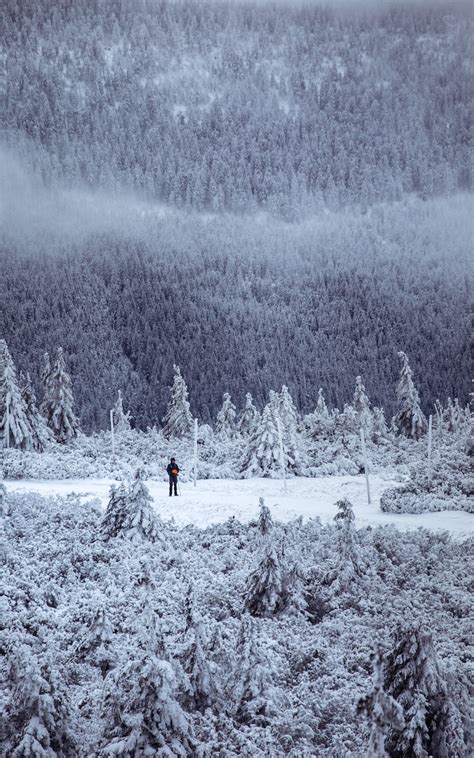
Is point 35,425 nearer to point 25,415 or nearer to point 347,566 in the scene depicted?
point 25,415

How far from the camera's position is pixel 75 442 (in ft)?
154

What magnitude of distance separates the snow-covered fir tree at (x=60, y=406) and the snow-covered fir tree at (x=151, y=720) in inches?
1729

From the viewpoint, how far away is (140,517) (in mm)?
17578

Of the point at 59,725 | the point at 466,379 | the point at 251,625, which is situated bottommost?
the point at 59,725

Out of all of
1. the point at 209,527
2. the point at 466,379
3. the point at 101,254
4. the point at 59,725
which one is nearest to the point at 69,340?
the point at 101,254

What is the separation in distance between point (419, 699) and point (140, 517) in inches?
439

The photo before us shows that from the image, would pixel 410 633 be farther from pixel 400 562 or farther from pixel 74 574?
pixel 74 574

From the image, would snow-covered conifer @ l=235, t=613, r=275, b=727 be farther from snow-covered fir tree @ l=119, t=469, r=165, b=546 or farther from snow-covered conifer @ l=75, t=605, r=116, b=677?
snow-covered fir tree @ l=119, t=469, r=165, b=546

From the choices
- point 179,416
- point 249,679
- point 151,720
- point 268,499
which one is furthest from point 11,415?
point 151,720

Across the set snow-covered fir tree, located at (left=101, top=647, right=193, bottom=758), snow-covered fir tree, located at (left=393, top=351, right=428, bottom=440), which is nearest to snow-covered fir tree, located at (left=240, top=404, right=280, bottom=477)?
snow-covered fir tree, located at (left=101, top=647, right=193, bottom=758)

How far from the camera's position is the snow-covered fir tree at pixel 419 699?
7.73 meters

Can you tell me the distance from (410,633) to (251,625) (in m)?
2.99

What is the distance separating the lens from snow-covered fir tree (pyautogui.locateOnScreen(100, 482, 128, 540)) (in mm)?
17783

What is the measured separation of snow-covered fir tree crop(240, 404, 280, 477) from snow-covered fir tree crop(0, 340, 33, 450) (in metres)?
15.1
